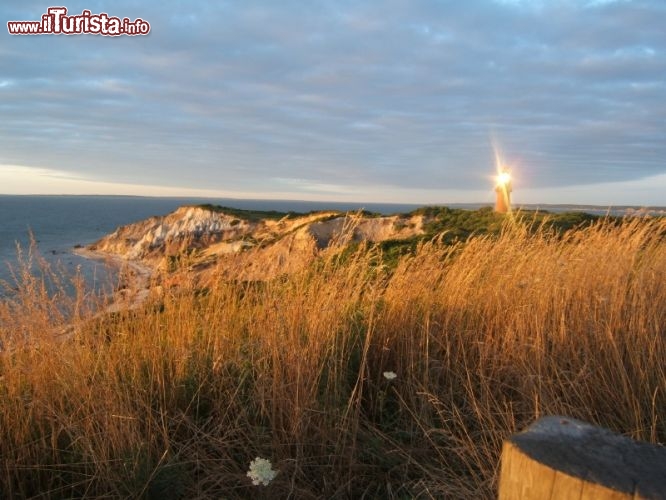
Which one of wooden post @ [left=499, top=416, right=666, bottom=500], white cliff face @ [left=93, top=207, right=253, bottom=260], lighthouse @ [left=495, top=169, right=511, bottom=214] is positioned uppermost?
lighthouse @ [left=495, top=169, right=511, bottom=214]

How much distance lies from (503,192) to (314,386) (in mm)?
15713

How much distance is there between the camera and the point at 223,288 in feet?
14.4

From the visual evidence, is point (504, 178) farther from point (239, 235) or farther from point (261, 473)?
point (239, 235)

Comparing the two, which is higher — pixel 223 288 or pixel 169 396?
pixel 223 288

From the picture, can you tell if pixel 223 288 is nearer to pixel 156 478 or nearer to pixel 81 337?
pixel 81 337

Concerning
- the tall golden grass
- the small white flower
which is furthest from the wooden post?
the small white flower

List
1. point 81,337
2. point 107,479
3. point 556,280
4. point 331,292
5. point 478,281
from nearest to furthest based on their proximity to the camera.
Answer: point 107,479 → point 81,337 → point 331,292 → point 556,280 → point 478,281

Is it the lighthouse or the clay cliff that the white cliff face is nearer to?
the clay cliff

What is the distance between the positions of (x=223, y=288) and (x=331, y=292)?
1.07 meters

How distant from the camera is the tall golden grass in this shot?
2.78 meters

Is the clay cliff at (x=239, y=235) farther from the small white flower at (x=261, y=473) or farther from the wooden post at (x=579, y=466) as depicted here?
the wooden post at (x=579, y=466)

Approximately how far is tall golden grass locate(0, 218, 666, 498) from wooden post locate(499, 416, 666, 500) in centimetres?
120

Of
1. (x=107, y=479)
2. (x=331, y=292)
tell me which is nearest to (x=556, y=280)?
(x=331, y=292)

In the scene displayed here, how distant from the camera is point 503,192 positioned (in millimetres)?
17391
